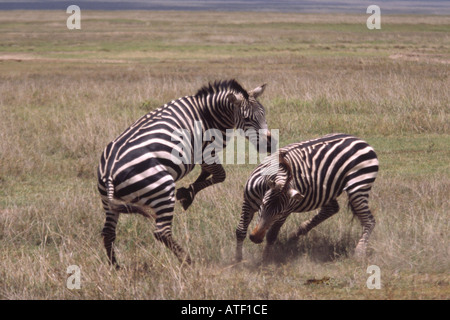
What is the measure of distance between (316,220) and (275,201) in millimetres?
1174

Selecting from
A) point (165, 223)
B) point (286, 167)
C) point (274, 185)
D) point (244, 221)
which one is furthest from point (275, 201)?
point (165, 223)

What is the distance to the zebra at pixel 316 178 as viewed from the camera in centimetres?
625

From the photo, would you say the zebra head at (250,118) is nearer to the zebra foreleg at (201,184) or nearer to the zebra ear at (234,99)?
the zebra ear at (234,99)

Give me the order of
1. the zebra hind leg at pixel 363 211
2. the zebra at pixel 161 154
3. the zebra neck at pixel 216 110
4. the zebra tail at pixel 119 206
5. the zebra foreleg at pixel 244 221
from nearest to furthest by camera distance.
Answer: the zebra tail at pixel 119 206
the zebra at pixel 161 154
the zebra foreleg at pixel 244 221
the zebra hind leg at pixel 363 211
the zebra neck at pixel 216 110

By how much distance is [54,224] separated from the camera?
7.71 m

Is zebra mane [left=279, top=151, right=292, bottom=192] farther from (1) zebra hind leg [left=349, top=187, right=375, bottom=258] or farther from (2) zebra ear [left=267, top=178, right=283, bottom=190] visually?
(1) zebra hind leg [left=349, top=187, right=375, bottom=258]

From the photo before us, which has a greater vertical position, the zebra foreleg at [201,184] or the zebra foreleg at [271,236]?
the zebra foreleg at [201,184]

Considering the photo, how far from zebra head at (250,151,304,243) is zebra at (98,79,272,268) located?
706mm

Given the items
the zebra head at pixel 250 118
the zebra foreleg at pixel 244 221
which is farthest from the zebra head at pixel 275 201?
the zebra head at pixel 250 118

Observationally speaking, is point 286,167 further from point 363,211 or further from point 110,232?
point 110,232

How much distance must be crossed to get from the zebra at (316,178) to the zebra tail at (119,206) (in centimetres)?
114

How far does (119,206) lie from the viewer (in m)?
5.80
